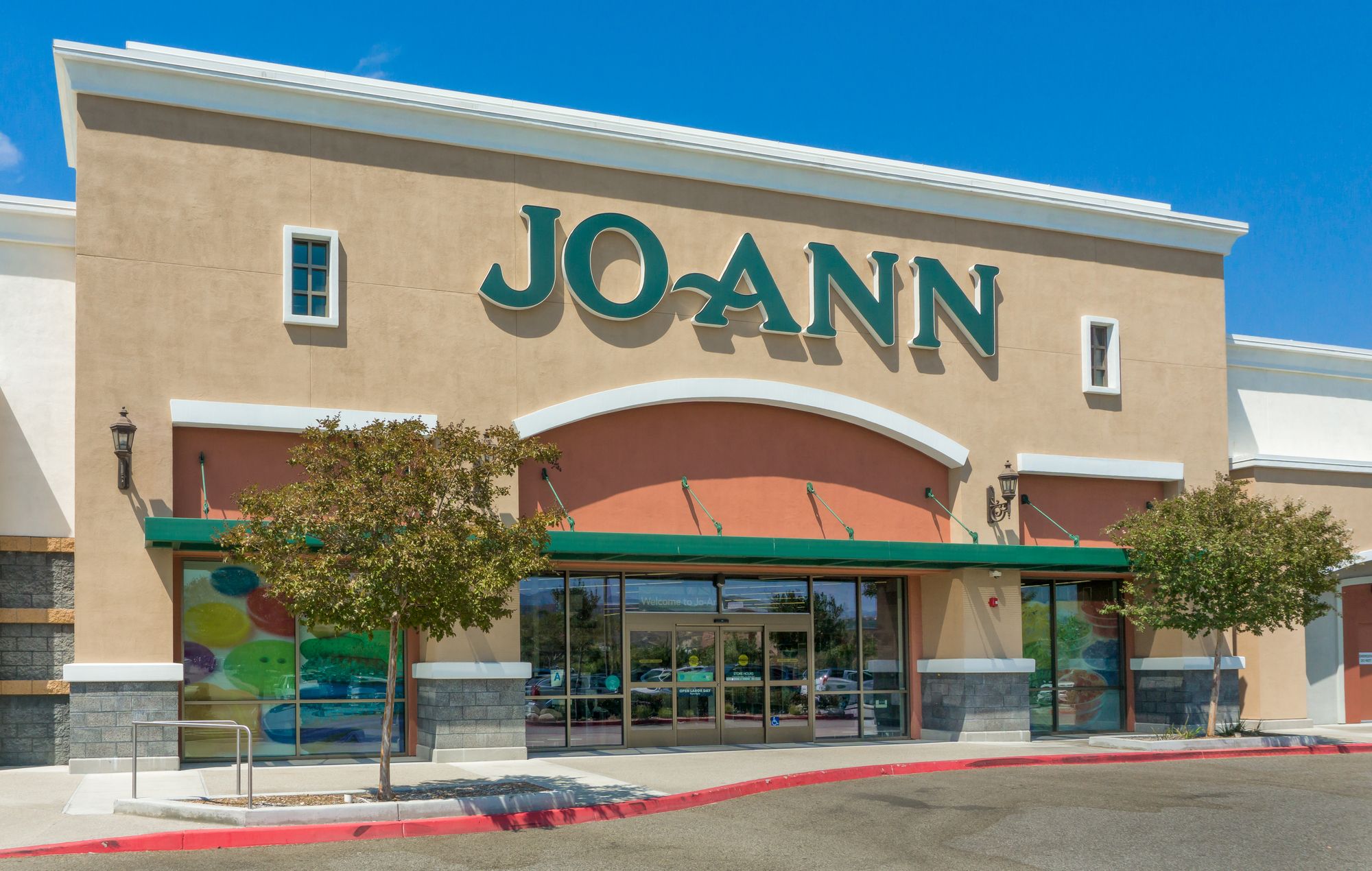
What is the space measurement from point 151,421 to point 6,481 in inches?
102

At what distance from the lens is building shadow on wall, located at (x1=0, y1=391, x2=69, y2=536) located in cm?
1961

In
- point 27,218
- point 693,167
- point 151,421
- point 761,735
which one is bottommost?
point 761,735

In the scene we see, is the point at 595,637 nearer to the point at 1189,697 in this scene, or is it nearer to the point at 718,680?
the point at 718,680

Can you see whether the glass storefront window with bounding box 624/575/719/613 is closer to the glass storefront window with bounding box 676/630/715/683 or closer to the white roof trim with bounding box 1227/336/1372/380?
the glass storefront window with bounding box 676/630/715/683

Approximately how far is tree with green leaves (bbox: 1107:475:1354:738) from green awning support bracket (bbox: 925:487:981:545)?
2605mm

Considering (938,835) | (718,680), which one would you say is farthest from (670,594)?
(938,835)

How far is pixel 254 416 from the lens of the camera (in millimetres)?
19484

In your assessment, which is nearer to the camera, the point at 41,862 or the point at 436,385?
the point at 41,862

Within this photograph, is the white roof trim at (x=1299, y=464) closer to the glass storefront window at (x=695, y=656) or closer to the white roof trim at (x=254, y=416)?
the glass storefront window at (x=695, y=656)

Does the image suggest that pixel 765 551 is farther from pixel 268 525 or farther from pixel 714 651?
pixel 268 525

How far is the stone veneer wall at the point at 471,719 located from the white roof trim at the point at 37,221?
8638 mm

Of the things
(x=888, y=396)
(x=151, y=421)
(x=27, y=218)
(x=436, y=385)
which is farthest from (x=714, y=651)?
(x=27, y=218)

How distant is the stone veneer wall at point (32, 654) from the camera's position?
63.1 feet

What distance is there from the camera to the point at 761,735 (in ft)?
78.2
